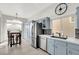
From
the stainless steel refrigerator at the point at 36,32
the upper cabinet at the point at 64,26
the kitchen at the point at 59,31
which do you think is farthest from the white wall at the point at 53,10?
the stainless steel refrigerator at the point at 36,32

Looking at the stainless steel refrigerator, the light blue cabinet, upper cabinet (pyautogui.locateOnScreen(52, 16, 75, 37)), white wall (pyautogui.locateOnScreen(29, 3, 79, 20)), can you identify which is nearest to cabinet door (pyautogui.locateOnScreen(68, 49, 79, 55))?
the light blue cabinet

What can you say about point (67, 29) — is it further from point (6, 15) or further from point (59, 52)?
point (6, 15)

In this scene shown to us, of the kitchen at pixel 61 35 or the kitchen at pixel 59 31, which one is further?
the kitchen at pixel 59 31

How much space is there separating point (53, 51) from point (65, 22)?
152 centimetres

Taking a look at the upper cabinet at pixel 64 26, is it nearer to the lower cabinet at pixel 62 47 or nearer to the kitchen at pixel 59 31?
the kitchen at pixel 59 31

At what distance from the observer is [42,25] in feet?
15.4

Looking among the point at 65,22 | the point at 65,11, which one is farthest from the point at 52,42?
the point at 65,11

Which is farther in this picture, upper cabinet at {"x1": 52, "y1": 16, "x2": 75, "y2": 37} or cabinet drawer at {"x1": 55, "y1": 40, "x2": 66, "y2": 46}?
upper cabinet at {"x1": 52, "y1": 16, "x2": 75, "y2": 37}

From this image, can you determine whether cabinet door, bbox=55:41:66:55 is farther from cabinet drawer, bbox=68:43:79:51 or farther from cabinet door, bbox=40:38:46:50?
cabinet door, bbox=40:38:46:50

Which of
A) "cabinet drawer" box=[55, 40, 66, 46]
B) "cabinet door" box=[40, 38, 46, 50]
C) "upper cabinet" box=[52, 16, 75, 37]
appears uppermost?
"upper cabinet" box=[52, 16, 75, 37]

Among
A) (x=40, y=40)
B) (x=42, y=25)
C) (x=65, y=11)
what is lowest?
(x=40, y=40)

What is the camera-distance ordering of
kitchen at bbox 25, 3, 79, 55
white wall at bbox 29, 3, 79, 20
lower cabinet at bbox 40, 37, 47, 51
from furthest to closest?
lower cabinet at bbox 40, 37, 47, 51
white wall at bbox 29, 3, 79, 20
kitchen at bbox 25, 3, 79, 55

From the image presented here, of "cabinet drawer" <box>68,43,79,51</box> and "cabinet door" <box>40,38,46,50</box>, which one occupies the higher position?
"cabinet drawer" <box>68,43,79,51</box>

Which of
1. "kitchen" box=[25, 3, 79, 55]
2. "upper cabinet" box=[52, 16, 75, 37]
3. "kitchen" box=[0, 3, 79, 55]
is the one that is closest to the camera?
"kitchen" box=[25, 3, 79, 55]
